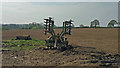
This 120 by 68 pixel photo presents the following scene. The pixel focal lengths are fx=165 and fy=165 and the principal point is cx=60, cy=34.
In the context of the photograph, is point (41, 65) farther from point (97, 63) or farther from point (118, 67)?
point (118, 67)

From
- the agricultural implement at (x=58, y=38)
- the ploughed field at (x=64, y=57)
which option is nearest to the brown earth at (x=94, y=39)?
the ploughed field at (x=64, y=57)

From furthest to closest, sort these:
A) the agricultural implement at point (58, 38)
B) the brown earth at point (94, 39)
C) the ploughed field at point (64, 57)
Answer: the brown earth at point (94, 39) < the agricultural implement at point (58, 38) < the ploughed field at point (64, 57)

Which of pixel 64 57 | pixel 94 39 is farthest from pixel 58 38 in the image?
pixel 94 39

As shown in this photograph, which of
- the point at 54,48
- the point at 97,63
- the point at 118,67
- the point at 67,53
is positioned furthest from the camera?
the point at 54,48

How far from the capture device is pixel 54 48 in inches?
543

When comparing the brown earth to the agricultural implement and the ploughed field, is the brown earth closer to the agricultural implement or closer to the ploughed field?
the ploughed field

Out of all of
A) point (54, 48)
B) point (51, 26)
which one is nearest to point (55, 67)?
point (54, 48)

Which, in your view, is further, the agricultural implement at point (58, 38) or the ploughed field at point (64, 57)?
the agricultural implement at point (58, 38)

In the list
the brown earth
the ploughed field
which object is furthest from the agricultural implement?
the brown earth

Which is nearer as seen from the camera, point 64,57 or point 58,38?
point 64,57

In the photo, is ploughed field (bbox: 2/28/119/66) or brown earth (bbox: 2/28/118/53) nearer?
ploughed field (bbox: 2/28/119/66)

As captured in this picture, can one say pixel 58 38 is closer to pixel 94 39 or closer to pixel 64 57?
pixel 64 57

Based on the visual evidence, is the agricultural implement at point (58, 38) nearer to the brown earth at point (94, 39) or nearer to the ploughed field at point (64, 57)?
the ploughed field at point (64, 57)

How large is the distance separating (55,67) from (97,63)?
231 cm
